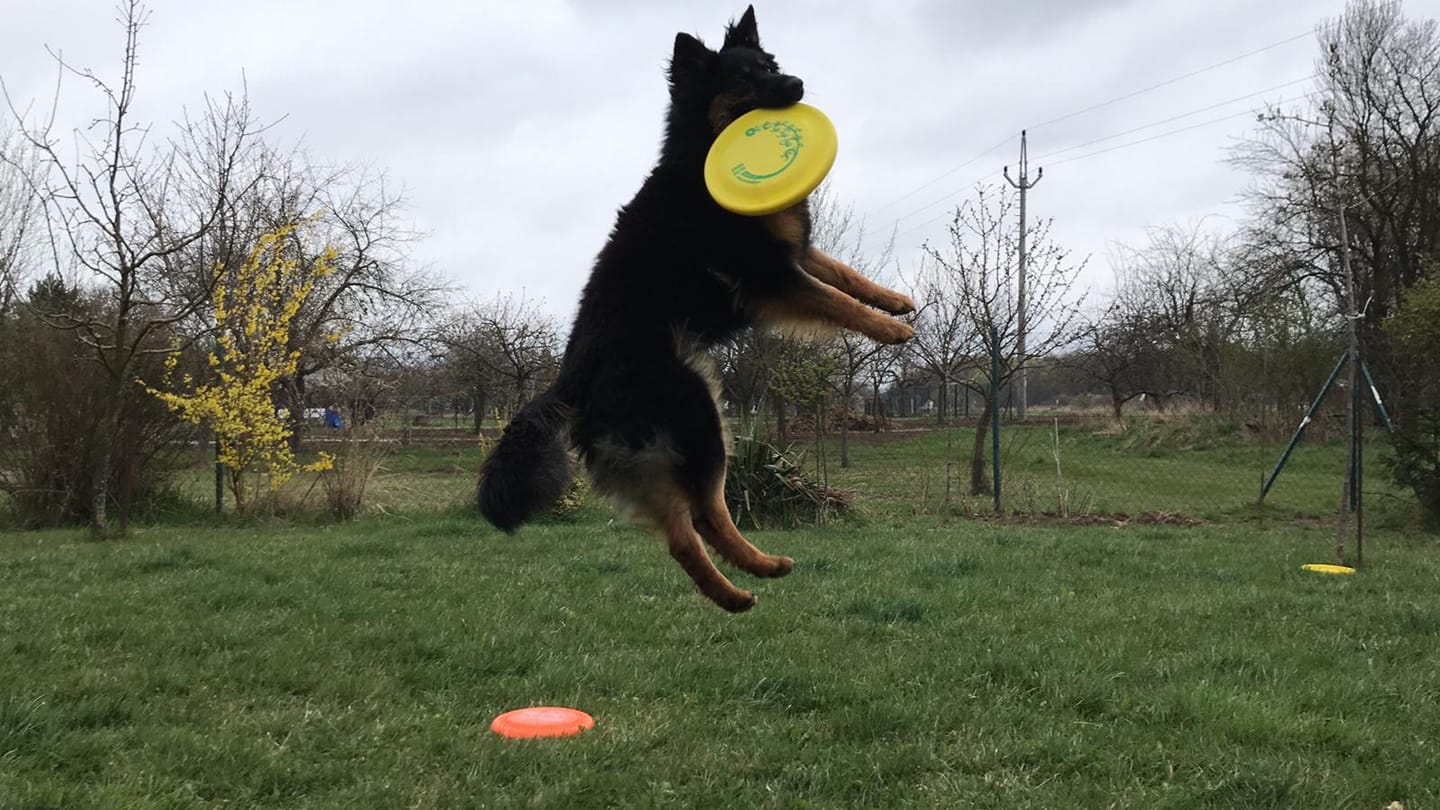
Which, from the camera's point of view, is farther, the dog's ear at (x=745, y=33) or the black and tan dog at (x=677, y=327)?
the dog's ear at (x=745, y=33)

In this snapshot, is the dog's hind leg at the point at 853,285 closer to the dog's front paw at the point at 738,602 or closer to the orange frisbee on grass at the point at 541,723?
the dog's front paw at the point at 738,602

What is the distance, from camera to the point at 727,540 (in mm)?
2279

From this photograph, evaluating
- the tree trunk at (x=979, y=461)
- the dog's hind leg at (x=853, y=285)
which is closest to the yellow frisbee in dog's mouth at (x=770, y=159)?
the dog's hind leg at (x=853, y=285)

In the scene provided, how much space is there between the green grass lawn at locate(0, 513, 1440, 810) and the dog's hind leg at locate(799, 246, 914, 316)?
2.42 m

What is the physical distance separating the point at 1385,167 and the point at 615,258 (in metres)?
28.1

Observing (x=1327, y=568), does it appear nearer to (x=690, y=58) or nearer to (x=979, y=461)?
(x=979, y=461)

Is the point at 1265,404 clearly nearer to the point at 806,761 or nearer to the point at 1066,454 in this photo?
the point at 1066,454

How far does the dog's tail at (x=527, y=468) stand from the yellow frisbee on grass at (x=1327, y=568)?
27.7 feet

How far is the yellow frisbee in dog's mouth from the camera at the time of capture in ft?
6.03

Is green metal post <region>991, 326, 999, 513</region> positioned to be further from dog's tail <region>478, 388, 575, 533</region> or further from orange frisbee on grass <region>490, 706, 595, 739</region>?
dog's tail <region>478, 388, 575, 533</region>

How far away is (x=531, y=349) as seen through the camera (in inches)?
612

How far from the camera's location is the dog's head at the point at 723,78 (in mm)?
2125

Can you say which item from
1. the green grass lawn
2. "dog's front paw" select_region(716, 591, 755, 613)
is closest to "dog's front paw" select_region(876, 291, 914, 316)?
"dog's front paw" select_region(716, 591, 755, 613)

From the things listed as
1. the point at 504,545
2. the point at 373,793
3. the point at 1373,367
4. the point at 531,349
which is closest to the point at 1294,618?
the point at 373,793
